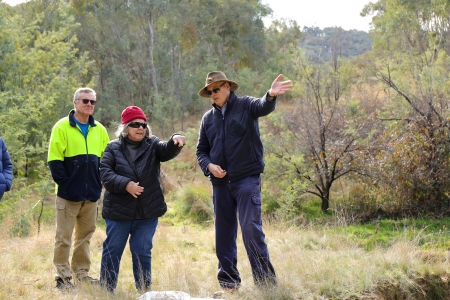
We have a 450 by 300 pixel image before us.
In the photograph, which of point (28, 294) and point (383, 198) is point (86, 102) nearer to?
point (28, 294)

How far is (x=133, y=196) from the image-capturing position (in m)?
4.61

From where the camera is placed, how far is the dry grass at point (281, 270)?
190 inches

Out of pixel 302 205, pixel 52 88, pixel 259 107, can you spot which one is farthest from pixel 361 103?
pixel 259 107

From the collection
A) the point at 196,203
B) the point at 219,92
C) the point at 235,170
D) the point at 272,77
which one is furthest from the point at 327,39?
the point at 235,170

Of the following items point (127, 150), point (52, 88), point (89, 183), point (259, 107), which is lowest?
point (89, 183)

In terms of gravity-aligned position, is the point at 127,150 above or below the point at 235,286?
above

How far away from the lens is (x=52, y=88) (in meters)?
15.2

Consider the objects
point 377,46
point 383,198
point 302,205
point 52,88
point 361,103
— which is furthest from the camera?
point 377,46

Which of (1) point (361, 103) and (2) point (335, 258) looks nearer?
→ (2) point (335, 258)

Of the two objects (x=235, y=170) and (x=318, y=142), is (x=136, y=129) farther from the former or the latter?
(x=318, y=142)

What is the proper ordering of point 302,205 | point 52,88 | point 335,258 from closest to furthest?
1. point 335,258
2. point 302,205
3. point 52,88

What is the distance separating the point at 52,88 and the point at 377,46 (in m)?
18.4

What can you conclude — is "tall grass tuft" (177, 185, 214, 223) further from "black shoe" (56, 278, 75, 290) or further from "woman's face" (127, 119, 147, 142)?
"woman's face" (127, 119, 147, 142)

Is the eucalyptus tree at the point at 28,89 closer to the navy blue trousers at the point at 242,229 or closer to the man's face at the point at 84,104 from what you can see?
the man's face at the point at 84,104
